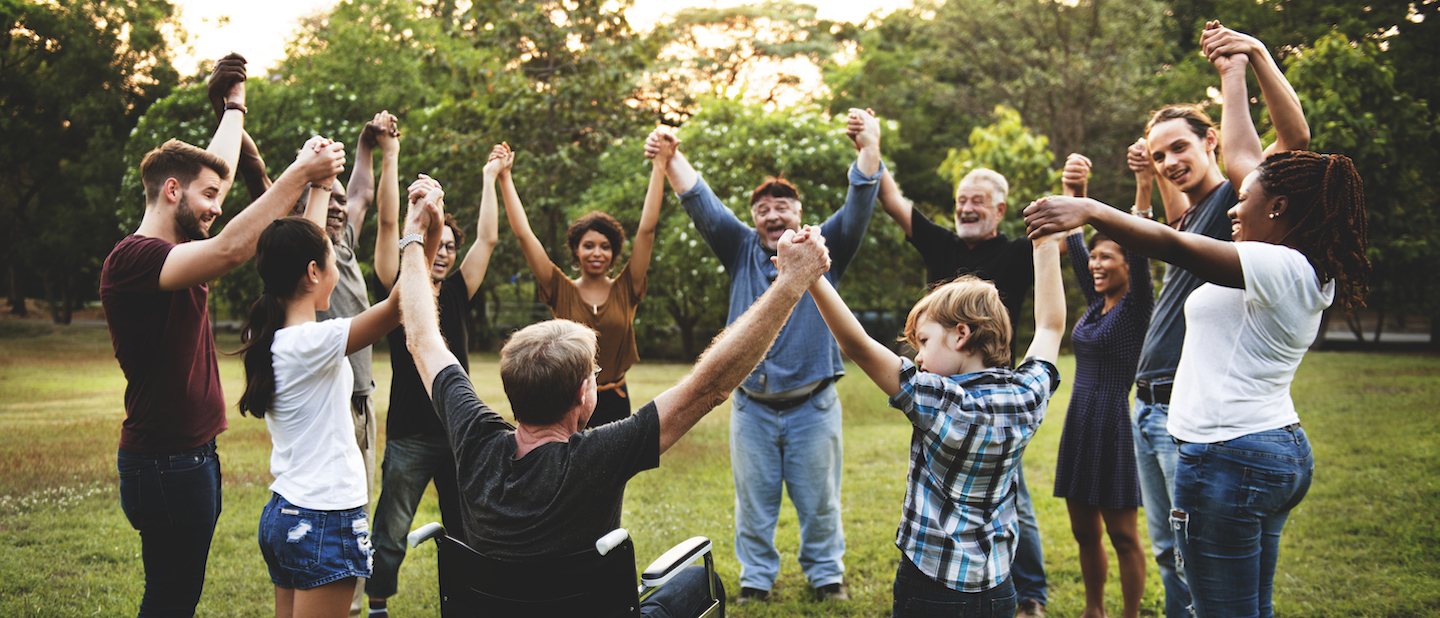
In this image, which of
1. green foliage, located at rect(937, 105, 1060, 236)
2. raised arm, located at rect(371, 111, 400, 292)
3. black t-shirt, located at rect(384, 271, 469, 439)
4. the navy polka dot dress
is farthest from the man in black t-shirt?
A: green foliage, located at rect(937, 105, 1060, 236)

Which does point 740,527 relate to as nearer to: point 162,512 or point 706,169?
point 162,512

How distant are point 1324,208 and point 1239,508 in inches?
35.9

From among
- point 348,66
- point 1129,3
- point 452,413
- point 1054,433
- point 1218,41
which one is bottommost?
point 1054,433

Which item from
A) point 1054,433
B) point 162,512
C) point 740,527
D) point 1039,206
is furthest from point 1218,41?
→ point 1054,433

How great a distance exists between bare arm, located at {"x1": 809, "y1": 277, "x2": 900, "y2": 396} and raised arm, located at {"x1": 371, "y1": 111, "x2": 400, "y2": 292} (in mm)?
1981

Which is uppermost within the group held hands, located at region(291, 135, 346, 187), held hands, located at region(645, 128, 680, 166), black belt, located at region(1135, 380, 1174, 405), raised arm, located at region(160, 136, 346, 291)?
held hands, located at region(645, 128, 680, 166)

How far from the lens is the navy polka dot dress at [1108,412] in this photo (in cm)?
371

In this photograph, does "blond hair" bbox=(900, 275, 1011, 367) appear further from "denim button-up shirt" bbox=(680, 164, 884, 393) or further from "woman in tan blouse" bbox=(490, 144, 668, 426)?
"woman in tan blouse" bbox=(490, 144, 668, 426)

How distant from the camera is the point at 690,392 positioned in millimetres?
1954

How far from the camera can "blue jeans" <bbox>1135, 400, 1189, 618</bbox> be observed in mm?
3414

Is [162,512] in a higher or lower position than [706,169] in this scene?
lower

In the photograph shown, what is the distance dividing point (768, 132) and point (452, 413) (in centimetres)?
1739

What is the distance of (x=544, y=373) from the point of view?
79.0 inches

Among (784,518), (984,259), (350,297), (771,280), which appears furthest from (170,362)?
(784,518)
